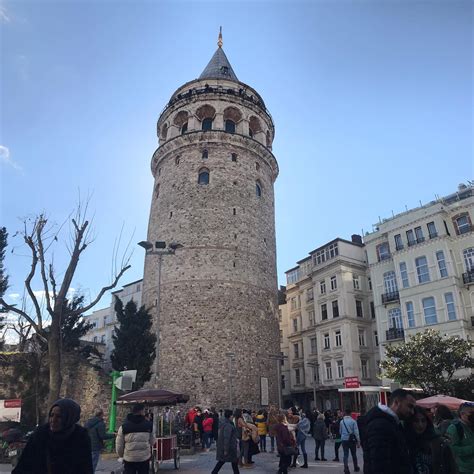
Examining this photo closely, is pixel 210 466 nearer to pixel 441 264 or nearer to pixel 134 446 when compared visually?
pixel 134 446

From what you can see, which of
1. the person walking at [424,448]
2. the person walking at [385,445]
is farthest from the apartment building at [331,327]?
the person walking at [385,445]

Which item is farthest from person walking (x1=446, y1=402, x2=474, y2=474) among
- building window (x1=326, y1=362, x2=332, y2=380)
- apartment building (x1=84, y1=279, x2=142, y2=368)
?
apartment building (x1=84, y1=279, x2=142, y2=368)

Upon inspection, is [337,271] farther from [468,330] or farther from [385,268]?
[468,330]

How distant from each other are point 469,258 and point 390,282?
19.5ft

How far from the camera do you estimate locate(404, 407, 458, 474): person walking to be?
391 centimetres

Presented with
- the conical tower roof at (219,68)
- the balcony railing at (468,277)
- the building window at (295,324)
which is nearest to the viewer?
the balcony railing at (468,277)

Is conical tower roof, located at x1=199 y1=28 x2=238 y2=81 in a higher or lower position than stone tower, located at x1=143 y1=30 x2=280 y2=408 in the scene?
higher

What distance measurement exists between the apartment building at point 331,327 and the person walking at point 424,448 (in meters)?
29.1

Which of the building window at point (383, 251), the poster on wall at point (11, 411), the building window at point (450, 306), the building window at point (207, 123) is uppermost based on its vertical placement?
the building window at point (207, 123)

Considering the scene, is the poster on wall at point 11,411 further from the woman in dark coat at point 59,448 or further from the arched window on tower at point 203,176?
the arched window on tower at point 203,176

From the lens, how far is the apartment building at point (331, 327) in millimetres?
33188

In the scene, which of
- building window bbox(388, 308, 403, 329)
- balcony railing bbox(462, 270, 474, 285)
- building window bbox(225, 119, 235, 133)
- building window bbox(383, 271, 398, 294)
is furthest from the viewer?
building window bbox(225, 119, 235, 133)

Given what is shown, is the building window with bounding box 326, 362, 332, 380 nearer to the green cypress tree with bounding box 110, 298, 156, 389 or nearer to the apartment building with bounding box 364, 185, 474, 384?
the apartment building with bounding box 364, 185, 474, 384

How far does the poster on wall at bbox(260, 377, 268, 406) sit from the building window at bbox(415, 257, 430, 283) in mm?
12048
